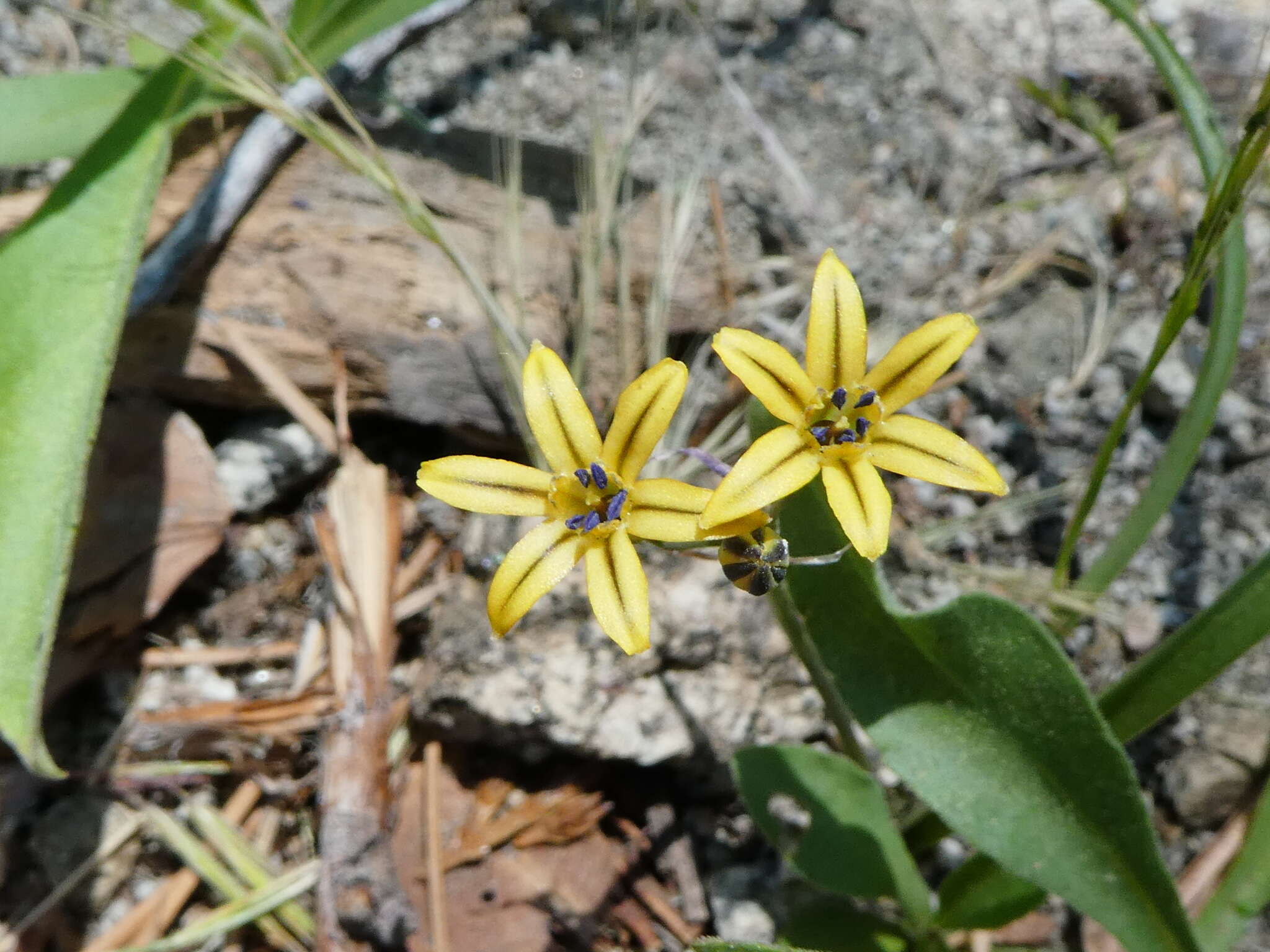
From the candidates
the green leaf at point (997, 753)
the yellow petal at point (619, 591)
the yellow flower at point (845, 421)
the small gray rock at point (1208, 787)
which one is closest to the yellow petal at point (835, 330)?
the yellow flower at point (845, 421)

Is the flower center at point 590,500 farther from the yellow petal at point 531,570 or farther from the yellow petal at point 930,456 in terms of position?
the yellow petal at point 930,456

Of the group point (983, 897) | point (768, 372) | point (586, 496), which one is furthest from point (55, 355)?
point (983, 897)

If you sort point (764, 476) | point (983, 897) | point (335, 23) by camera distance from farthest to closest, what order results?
1. point (335, 23)
2. point (983, 897)
3. point (764, 476)

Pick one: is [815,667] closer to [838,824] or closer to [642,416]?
[838,824]

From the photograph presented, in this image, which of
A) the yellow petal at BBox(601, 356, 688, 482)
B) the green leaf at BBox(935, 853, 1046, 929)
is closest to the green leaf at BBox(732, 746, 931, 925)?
the green leaf at BBox(935, 853, 1046, 929)

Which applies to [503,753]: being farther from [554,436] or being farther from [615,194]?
[615,194]
